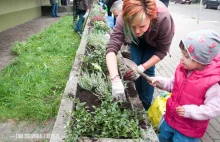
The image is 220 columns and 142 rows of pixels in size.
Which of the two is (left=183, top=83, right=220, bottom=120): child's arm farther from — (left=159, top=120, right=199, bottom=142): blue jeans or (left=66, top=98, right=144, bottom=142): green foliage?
(left=66, top=98, right=144, bottom=142): green foliage

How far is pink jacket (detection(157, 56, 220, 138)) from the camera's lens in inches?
60.5

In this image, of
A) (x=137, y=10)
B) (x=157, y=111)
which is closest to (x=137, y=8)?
(x=137, y=10)

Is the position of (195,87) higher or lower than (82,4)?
lower

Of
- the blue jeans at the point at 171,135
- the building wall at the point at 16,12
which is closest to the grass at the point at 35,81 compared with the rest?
the blue jeans at the point at 171,135

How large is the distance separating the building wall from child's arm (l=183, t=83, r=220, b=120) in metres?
7.14

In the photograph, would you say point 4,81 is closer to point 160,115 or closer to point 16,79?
point 16,79

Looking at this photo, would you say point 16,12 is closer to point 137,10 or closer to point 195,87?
point 137,10

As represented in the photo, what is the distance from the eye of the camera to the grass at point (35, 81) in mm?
2795

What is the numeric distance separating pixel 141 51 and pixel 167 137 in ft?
3.22

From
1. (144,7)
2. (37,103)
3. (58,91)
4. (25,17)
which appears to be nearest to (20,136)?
(37,103)

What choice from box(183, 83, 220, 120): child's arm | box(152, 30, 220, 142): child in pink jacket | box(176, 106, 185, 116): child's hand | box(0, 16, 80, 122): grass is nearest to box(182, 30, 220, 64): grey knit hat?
box(152, 30, 220, 142): child in pink jacket

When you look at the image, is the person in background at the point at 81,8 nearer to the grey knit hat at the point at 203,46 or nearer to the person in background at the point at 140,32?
the person in background at the point at 140,32

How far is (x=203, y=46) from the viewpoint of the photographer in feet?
4.93

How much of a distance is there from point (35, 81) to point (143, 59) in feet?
→ 5.95
